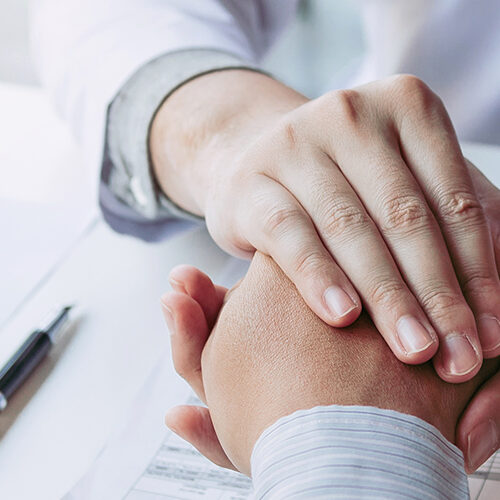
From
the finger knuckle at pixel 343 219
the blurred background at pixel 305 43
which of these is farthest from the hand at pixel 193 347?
the blurred background at pixel 305 43

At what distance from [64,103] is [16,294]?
0.81ft

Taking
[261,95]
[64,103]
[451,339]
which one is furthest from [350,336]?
[64,103]

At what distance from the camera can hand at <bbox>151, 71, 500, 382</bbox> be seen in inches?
15.8

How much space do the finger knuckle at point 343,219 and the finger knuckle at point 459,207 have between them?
0.17 feet

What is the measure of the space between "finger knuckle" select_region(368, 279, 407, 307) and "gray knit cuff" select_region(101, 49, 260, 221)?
11.7 inches

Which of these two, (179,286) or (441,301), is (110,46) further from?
(441,301)

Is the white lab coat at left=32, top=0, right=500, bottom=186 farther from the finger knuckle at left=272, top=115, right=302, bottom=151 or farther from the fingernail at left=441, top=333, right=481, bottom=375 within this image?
the fingernail at left=441, top=333, right=481, bottom=375

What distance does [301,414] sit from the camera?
36cm

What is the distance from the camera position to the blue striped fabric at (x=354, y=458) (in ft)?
1.08

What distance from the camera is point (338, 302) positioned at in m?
0.40

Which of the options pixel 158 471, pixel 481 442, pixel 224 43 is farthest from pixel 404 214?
pixel 224 43

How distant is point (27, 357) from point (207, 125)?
0.80 feet

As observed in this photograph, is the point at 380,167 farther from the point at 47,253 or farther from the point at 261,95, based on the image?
the point at 47,253

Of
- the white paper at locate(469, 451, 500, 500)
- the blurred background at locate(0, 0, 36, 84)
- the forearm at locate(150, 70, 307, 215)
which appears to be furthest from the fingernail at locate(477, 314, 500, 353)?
the blurred background at locate(0, 0, 36, 84)
